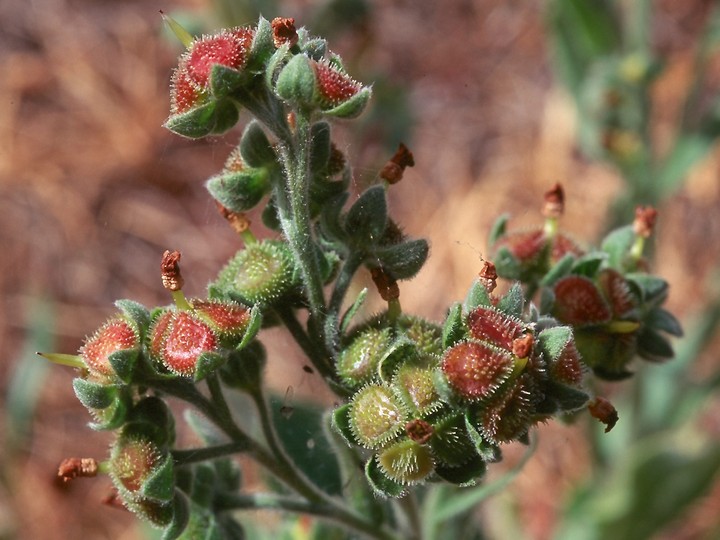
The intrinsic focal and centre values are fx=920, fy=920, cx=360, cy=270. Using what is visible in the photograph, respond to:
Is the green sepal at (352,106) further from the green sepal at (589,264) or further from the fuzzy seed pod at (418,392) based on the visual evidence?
the green sepal at (589,264)

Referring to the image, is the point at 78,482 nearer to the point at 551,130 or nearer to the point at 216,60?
the point at 551,130

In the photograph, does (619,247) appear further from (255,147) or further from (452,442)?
(255,147)

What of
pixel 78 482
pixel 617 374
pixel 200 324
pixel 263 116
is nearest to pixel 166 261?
pixel 200 324

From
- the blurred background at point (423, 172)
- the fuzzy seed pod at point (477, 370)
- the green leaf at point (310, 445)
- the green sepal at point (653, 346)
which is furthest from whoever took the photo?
the blurred background at point (423, 172)

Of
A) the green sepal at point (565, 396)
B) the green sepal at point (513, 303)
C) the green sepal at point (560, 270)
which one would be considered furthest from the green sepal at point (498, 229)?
the green sepal at point (565, 396)

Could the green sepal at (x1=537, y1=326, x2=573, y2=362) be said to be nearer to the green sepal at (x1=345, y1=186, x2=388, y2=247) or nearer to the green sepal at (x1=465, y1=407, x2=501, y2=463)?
the green sepal at (x1=465, y1=407, x2=501, y2=463)

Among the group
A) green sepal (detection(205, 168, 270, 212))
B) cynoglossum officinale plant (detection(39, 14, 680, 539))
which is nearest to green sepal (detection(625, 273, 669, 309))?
cynoglossum officinale plant (detection(39, 14, 680, 539))

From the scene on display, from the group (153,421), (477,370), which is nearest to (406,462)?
(477,370)
